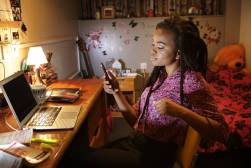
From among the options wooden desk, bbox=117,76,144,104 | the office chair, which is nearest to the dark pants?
the office chair

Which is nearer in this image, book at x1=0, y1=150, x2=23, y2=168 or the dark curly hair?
book at x1=0, y1=150, x2=23, y2=168

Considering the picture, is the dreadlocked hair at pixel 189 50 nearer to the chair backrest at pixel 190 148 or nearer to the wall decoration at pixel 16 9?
the chair backrest at pixel 190 148

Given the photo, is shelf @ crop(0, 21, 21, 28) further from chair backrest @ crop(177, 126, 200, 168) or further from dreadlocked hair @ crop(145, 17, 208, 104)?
chair backrest @ crop(177, 126, 200, 168)

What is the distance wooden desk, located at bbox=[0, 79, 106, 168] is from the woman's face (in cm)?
53

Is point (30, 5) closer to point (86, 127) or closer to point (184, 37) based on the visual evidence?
point (86, 127)

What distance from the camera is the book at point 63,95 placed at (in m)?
1.81

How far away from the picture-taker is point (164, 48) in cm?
142

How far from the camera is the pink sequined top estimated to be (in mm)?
1260

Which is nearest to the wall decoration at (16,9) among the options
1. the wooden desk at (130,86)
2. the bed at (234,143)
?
the bed at (234,143)

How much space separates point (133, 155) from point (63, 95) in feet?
2.39

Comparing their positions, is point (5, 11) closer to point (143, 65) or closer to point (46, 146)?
point (46, 146)

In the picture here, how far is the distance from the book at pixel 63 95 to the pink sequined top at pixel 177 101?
55cm

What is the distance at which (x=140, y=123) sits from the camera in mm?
1496

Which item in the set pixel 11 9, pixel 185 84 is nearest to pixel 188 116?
pixel 185 84
